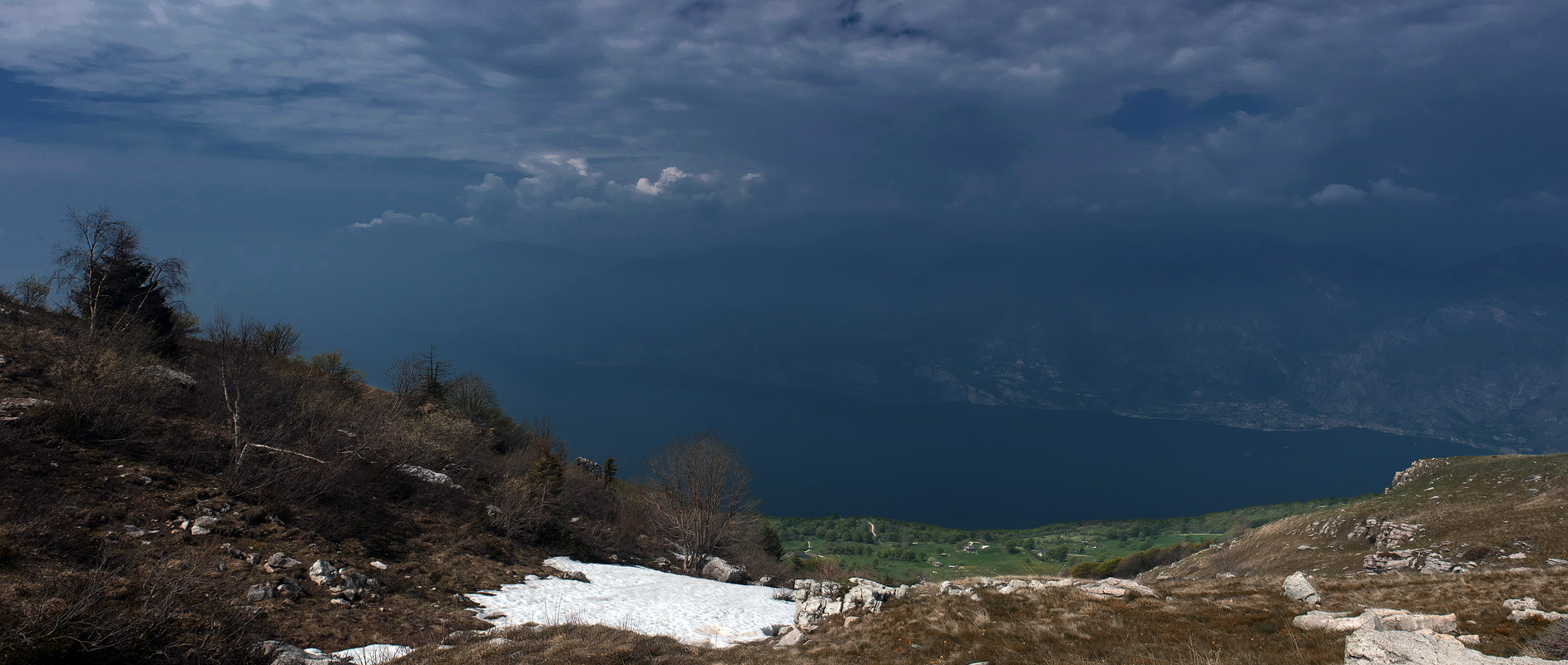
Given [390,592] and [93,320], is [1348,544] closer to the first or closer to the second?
[390,592]

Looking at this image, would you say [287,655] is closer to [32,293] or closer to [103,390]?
[103,390]

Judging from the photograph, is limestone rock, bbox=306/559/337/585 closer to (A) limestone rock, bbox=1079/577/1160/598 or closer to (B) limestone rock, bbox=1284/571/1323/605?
(A) limestone rock, bbox=1079/577/1160/598

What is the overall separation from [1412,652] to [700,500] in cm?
3188

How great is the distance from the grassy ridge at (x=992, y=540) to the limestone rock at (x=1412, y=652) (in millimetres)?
62043

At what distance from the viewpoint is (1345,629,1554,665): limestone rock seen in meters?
7.22

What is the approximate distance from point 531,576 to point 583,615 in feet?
15.3

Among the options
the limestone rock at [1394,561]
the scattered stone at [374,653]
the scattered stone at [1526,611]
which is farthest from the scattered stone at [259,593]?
the limestone rock at [1394,561]

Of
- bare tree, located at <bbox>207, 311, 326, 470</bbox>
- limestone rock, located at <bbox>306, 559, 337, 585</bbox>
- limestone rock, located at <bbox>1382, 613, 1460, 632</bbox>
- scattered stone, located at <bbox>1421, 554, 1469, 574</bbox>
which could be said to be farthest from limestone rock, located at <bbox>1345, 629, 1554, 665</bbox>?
bare tree, located at <bbox>207, 311, 326, 470</bbox>

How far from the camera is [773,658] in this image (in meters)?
14.2

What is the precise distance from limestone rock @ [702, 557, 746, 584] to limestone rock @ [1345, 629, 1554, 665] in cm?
2499

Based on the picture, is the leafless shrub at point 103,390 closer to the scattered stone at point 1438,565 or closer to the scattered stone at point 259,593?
the scattered stone at point 259,593

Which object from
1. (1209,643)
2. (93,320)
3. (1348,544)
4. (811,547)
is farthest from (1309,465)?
(93,320)

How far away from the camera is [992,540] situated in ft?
Result: 353

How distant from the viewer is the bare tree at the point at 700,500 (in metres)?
34.2
